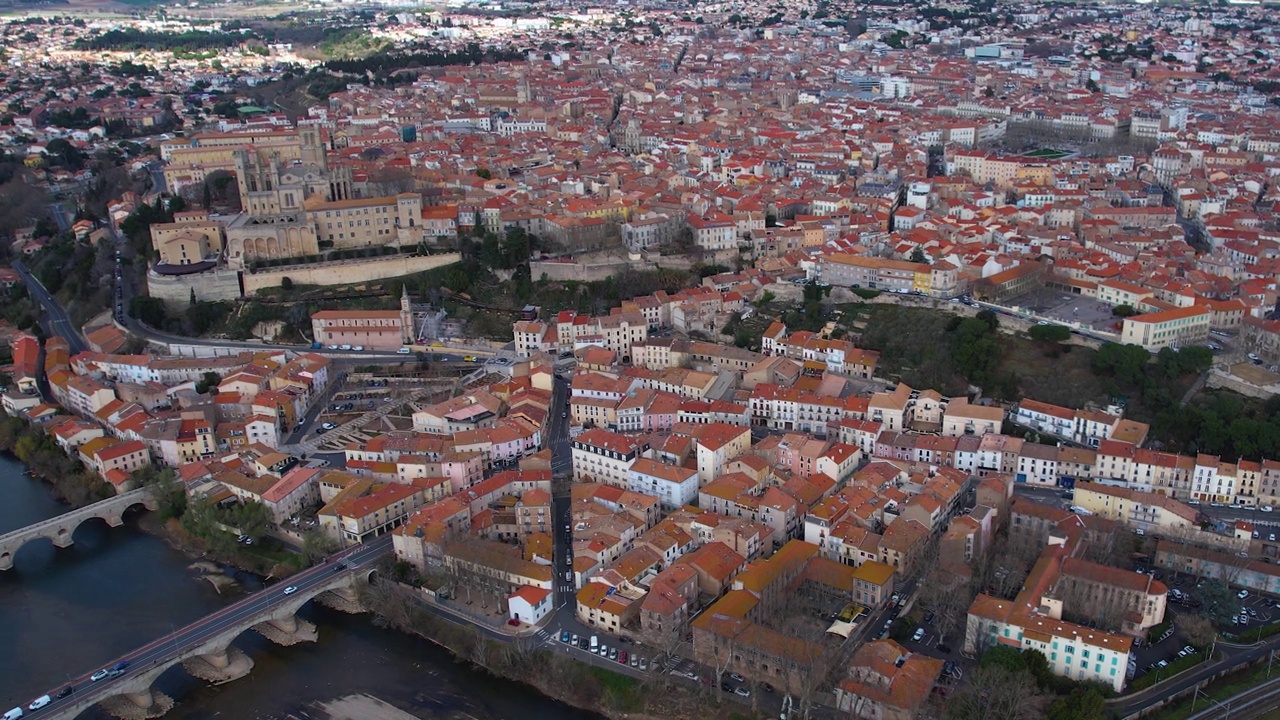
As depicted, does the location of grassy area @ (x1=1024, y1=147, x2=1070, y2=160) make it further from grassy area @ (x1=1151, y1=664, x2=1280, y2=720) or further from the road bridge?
the road bridge

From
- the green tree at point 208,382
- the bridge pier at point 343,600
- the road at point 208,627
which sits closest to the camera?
the road at point 208,627

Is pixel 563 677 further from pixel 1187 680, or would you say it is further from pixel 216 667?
pixel 1187 680

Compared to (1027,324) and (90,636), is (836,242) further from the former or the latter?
(90,636)

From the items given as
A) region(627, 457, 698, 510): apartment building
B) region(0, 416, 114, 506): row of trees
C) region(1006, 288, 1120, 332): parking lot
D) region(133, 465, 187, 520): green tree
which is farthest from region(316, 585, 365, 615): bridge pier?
region(1006, 288, 1120, 332): parking lot

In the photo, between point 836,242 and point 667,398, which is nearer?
point 667,398

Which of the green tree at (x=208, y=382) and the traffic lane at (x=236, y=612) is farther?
the green tree at (x=208, y=382)

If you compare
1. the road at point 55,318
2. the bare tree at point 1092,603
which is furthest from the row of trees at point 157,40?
the bare tree at point 1092,603

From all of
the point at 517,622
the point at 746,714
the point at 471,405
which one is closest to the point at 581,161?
the point at 471,405

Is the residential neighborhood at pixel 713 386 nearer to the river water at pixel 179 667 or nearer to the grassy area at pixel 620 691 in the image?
the grassy area at pixel 620 691
